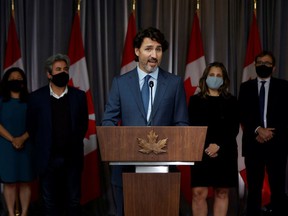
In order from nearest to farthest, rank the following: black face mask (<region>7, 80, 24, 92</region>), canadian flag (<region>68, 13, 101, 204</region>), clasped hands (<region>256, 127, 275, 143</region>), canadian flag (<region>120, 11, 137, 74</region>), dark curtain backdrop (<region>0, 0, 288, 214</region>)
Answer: clasped hands (<region>256, 127, 275, 143</region>)
black face mask (<region>7, 80, 24, 92</region>)
canadian flag (<region>68, 13, 101, 204</region>)
canadian flag (<region>120, 11, 137, 74</region>)
dark curtain backdrop (<region>0, 0, 288, 214</region>)

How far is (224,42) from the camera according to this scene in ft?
17.6

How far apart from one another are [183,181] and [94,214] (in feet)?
3.31

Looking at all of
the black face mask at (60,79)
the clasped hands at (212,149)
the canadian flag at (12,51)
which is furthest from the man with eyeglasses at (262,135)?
the canadian flag at (12,51)

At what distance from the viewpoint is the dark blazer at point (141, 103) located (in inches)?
93.9


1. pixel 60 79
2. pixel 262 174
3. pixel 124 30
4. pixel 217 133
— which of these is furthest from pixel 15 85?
pixel 262 174

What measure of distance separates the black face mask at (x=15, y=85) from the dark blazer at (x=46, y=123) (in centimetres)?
45

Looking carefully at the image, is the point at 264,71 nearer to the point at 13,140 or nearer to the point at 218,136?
the point at 218,136

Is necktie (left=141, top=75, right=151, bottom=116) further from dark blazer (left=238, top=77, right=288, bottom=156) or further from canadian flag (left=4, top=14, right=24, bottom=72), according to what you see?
canadian flag (left=4, top=14, right=24, bottom=72)

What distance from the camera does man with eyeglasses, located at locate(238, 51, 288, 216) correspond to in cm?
414

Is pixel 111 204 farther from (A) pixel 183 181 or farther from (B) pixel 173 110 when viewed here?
(B) pixel 173 110

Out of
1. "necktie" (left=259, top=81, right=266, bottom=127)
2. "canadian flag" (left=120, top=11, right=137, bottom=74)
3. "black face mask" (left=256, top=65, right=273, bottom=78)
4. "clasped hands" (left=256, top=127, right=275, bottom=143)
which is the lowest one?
"clasped hands" (left=256, top=127, right=275, bottom=143)

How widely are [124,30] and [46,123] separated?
1.90 m

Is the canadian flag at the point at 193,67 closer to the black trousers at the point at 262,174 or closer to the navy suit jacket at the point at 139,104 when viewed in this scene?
the black trousers at the point at 262,174

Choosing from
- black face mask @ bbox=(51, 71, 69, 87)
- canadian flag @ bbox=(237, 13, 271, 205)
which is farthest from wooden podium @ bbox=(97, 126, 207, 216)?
canadian flag @ bbox=(237, 13, 271, 205)
